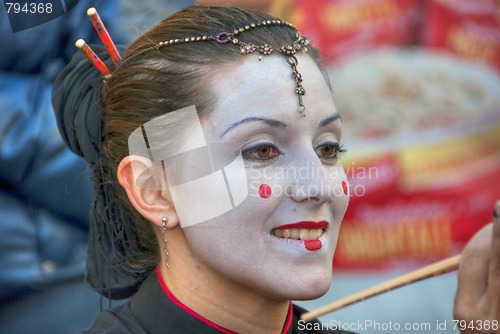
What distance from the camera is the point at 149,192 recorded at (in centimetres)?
168

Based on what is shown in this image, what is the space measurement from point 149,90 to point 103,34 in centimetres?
19

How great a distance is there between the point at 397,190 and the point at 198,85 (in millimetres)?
1245

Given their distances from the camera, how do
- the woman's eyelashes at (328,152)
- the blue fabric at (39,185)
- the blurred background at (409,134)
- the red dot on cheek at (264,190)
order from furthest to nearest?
the blurred background at (409,134) → the blue fabric at (39,185) → the woman's eyelashes at (328,152) → the red dot on cheek at (264,190)

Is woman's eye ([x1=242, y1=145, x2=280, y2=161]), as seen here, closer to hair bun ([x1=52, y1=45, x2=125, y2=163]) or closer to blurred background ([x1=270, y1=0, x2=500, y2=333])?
hair bun ([x1=52, y1=45, x2=125, y2=163])

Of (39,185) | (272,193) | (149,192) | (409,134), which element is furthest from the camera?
(409,134)

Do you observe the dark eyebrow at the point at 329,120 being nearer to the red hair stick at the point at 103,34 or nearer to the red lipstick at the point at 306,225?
the red lipstick at the point at 306,225

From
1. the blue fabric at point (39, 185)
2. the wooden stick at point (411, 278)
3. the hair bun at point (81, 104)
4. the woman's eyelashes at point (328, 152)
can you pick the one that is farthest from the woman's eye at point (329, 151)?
the blue fabric at point (39, 185)

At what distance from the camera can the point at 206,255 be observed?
161 cm

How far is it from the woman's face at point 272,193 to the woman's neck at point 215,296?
0.13 ft

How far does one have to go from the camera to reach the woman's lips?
159 centimetres

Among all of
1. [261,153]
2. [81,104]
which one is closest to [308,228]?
[261,153]

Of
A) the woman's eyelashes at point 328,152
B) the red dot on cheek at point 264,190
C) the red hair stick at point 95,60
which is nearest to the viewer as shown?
the red dot on cheek at point 264,190

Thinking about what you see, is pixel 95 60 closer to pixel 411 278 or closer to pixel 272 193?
pixel 272 193

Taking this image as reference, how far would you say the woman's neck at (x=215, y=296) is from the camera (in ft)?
5.41
